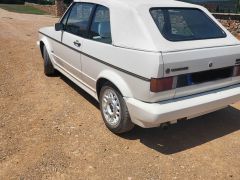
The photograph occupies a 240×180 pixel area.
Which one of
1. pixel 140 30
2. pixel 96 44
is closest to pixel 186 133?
pixel 140 30

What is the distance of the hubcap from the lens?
4.65 m

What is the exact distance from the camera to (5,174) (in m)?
3.86

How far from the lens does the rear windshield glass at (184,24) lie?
4.38 metres

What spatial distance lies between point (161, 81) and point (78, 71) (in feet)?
6.93

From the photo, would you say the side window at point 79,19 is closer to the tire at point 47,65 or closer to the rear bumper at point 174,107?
the tire at point 47,65

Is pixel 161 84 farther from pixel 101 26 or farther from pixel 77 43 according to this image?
pixel 77 43

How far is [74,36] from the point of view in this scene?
5.60 metres

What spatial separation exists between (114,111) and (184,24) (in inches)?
60.7

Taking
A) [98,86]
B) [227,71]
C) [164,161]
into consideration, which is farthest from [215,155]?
[98,86]


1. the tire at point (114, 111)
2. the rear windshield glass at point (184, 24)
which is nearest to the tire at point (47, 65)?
the tire at point (114, 111)

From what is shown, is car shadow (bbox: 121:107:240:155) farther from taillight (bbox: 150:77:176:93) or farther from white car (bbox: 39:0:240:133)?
taillight (bbox: 150:77:176:93)

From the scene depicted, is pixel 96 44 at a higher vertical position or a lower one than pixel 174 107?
higher

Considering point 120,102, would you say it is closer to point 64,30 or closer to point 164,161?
point 164,161

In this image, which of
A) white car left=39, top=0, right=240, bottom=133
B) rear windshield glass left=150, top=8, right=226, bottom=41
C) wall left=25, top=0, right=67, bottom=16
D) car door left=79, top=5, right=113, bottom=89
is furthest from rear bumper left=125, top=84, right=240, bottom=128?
wall left=25, top=0, right=67, bottom=16
